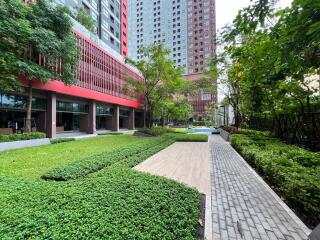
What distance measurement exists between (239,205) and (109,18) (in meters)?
50.6

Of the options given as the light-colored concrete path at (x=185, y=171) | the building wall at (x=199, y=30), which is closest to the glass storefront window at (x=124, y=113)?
the light-colored concrete path at (x=185, y=171)

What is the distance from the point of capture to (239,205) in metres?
4.40

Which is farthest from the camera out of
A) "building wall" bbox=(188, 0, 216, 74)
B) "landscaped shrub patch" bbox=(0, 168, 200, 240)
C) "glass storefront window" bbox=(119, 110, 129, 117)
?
"building wall" bbox=(188, 0, 216, 74)

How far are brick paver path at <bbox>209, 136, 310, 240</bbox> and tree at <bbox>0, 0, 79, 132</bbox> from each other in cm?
1434

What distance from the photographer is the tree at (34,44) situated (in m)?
12.3

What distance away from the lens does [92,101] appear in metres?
26.6

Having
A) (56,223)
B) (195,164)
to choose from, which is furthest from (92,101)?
(56,223)

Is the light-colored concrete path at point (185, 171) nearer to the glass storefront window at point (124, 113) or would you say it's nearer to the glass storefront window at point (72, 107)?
the glass storefront window at point (72, 107)

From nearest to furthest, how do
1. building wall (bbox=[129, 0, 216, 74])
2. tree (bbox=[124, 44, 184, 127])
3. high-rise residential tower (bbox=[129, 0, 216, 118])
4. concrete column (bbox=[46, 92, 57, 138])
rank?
1. concrete column (bbox=[46, 92, 57, 138])
2. tree (bbox=[124, 44, 184, 127])
3. high-rise residential tower (bbox=[129, 0, 216, 118])
4. building wall (bbox=[129, 0, 216, 74])

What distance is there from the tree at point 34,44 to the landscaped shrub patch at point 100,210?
38.1 feet

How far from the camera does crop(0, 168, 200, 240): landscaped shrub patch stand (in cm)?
262

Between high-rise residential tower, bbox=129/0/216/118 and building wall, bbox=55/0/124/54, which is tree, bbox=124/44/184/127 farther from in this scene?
high-rise residential tower, bbox=129/0/216/118

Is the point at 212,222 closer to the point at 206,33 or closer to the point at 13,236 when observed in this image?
the point at 13,236

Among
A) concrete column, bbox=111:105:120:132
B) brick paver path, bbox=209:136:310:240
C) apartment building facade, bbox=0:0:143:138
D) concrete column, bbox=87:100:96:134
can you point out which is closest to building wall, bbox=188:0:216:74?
apartment building facade, bbox=0:0:143:138
